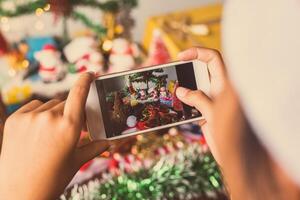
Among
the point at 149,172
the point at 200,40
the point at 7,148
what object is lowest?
the point at 149,172

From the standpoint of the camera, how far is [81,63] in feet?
3.62

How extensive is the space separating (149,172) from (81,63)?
36 centimetres

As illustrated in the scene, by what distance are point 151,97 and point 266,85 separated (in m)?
0.44

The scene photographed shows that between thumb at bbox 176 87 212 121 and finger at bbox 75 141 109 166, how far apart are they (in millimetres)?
141

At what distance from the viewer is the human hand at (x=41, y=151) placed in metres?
0.58

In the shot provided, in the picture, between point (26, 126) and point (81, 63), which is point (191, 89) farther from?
point (81, 63)

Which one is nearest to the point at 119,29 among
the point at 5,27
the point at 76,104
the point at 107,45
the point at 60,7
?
the point at 107,45

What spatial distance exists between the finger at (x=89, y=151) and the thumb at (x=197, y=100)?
14 cm

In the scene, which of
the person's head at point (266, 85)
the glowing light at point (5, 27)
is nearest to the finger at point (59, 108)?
the person's head at point (266, 85)

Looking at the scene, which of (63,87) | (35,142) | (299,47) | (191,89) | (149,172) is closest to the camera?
(299,47)

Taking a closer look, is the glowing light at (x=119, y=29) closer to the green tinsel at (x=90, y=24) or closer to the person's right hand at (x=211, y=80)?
the green tinsel at (x=90, y=24)

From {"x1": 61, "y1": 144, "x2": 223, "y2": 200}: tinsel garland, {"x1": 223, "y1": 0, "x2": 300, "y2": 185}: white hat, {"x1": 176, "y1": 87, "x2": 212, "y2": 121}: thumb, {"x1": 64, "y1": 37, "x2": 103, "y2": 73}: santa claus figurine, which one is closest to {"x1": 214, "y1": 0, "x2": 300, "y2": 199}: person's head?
{"x1": 223, "y1": 0, "x2": 300, "y2": 185}: white hat

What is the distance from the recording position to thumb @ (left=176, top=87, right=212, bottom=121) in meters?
0.62

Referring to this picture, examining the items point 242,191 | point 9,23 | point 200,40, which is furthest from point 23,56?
point 242,191
